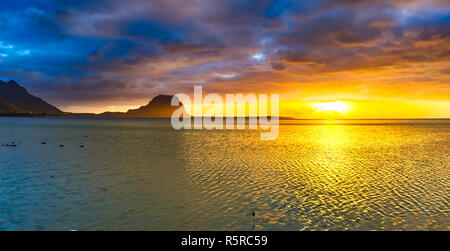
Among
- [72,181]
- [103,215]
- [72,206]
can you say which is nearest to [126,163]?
[72,181]

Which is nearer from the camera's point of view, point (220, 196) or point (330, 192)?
point (220, 196)

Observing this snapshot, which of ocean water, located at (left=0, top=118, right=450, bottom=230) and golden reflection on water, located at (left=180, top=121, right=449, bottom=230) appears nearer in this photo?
ocean water, located at (left=0, top=118, right=450, bottom=230)

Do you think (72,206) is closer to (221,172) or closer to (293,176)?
(221,172)

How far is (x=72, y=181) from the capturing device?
83.0 feet

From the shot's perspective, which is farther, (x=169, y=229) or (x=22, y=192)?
(x=22, y=192)

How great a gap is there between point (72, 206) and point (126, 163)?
17.9m

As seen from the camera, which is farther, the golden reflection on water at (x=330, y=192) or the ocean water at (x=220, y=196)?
the golden reflection on water at (x=330, y=192)

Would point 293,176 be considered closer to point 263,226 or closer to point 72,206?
point 263,226

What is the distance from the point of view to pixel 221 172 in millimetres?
29859
